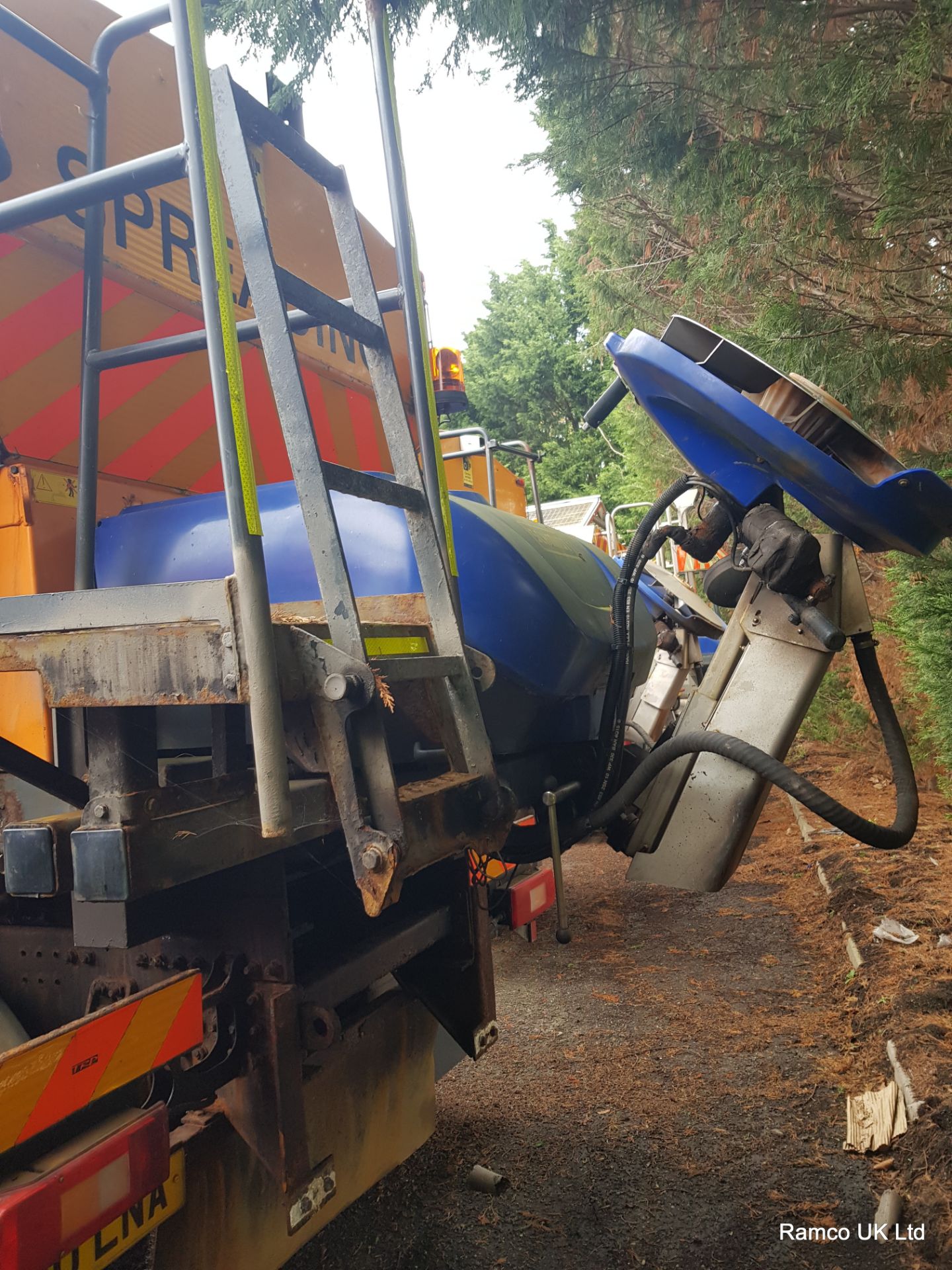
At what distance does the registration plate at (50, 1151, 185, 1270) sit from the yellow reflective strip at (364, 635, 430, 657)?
98cm

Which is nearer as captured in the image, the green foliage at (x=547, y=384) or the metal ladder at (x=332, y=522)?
the metal ladder at (x=332, y=522)

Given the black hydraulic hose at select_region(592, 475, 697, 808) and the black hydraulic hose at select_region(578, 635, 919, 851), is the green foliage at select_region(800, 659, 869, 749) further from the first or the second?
the black hydraulic hose at select_region(592, 475, 697, 808)

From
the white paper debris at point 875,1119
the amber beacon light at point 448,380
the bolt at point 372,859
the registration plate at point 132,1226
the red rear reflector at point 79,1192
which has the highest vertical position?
the amber beacon light at point 448,380

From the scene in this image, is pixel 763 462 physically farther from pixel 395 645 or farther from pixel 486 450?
pixel 486 450

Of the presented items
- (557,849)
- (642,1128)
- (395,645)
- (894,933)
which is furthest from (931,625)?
(395,645)

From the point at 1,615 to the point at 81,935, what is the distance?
570mm

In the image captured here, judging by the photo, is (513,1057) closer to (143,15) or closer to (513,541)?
(513,541)

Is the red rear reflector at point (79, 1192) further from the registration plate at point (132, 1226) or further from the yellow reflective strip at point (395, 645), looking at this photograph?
the yellow reflective strip at point (395, 645)

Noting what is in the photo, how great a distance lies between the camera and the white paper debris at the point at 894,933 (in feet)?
13.8

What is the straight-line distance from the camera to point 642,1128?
3.04 meters

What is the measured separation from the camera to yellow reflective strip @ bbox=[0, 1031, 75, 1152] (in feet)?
4.72

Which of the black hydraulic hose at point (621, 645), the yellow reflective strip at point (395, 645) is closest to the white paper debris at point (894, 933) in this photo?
the black hydraulic hose at point (621, 645)

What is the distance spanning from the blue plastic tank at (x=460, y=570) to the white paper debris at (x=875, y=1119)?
5.07 feet

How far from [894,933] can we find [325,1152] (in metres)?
3.02
